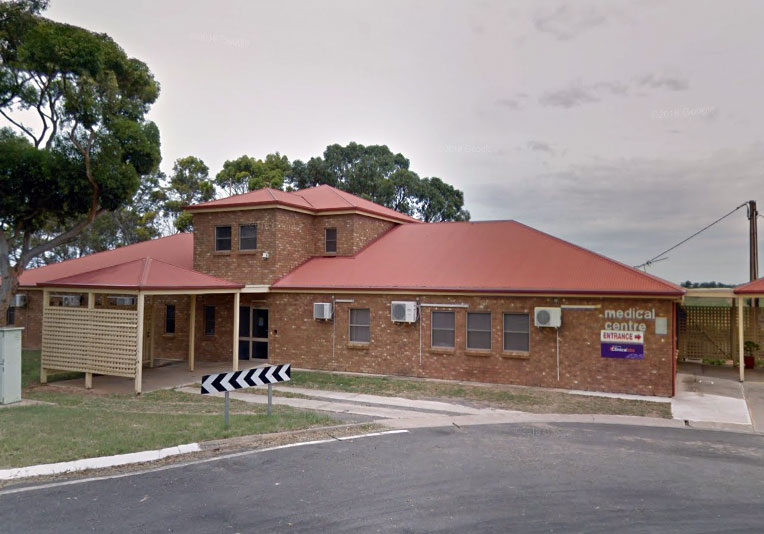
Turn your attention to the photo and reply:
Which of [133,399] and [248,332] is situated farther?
[248,332]

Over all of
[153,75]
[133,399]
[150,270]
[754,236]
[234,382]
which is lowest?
[133,399]

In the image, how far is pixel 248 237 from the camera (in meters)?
21.0

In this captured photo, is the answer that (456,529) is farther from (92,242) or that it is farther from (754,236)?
(92,242)

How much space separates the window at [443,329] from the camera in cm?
1742

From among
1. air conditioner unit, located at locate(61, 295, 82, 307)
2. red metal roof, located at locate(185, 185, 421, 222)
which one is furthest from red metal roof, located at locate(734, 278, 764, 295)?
air conditioner unit, located at locate(61, 295, 82, 307)

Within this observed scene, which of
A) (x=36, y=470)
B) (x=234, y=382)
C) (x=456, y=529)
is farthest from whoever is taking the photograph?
(x=234, y=382)

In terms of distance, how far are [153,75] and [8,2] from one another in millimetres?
5672

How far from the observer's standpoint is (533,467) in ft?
28.0

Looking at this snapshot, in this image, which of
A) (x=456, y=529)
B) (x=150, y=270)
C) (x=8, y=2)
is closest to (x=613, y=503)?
(x=456, y=529)

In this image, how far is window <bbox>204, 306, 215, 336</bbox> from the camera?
22.1 metres

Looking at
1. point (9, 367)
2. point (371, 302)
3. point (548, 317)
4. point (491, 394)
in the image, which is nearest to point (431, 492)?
point (491, 394)

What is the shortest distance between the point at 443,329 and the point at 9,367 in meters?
Result: 11.4

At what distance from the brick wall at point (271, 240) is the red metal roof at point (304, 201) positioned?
0.33 m

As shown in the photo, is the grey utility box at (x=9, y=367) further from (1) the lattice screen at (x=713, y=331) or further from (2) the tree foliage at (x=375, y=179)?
(2) the tree foliage at (x=375, y=179)
